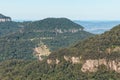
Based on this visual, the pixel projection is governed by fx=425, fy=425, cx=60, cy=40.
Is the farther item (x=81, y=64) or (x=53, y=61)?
(x=53, y=61)

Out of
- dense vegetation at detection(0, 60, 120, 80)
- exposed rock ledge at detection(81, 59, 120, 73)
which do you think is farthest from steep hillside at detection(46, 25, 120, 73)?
dense vegetation at detection(0, 60, 120, 80)

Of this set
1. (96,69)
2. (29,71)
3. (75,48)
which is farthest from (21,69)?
(96,69)

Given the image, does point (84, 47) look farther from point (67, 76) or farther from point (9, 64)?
point (9, 64)

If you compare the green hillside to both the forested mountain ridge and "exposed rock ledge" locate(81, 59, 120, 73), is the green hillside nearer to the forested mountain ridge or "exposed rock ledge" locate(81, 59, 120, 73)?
the forested mountain ridge

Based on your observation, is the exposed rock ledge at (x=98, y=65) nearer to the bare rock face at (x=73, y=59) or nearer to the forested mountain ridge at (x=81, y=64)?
the forested mountain ridge at (x=81, y=64)

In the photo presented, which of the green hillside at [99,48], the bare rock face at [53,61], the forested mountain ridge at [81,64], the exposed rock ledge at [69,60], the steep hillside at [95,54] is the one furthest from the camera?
the bare rock face at [53,61]

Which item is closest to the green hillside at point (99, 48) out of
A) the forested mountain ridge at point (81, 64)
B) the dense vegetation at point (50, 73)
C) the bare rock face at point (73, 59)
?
the forested mountain ridge at point (81, 64)

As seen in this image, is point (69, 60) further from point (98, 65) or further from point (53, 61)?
point (98, 65)

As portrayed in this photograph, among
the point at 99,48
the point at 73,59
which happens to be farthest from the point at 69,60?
the point at 99,48
